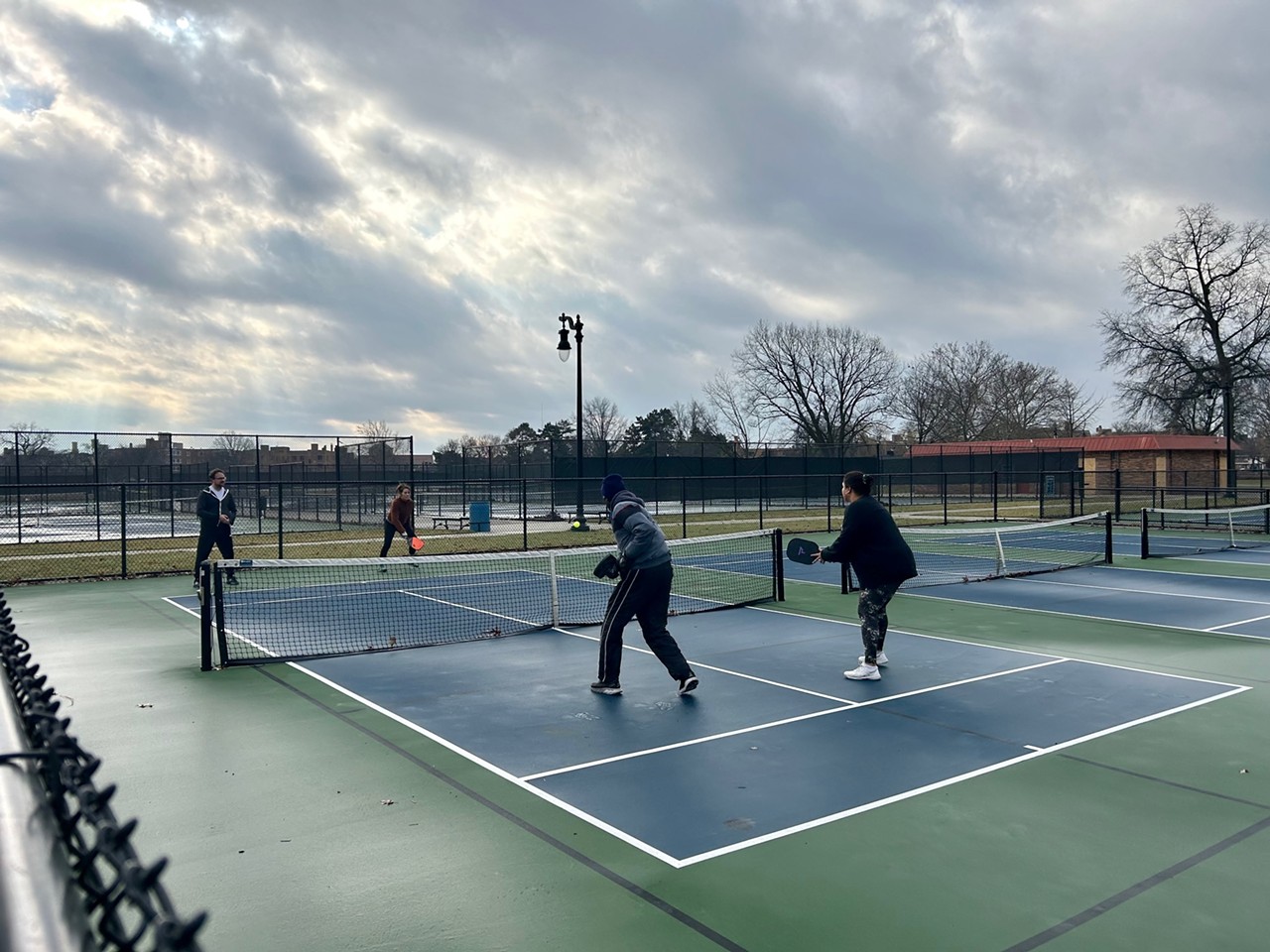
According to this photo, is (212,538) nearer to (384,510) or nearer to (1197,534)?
(384,510)

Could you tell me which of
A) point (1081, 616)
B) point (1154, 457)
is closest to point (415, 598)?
point (1081, 616)

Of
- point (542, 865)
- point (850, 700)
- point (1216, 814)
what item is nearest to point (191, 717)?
point (542, 865)

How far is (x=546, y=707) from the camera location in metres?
8.16

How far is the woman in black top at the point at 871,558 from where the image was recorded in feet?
29.0

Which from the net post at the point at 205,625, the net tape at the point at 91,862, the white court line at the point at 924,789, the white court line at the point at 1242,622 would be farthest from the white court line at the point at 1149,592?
the net tape at the point at 91,862

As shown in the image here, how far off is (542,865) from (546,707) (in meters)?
3.23

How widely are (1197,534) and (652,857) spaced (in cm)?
2706

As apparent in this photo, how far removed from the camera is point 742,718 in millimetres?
7727

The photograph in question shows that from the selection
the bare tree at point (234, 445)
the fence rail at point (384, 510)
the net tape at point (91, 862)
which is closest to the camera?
the net tape at point (91, 862)

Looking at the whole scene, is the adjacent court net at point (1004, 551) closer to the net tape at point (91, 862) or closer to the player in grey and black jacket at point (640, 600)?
the player in grey and black jacket at point (640, 600)

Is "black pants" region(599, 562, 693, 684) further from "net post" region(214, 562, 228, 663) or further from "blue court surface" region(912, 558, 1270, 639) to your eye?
"blue court surface" region(912, 558, 1270, 639)

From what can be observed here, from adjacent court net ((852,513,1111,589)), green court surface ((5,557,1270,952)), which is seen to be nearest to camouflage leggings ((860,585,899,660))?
green court surface ((5,557,1270,952))

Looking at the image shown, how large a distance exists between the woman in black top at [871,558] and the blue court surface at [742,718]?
415mm

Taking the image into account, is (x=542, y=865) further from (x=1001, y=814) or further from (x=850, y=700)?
(x=850, y=700)
